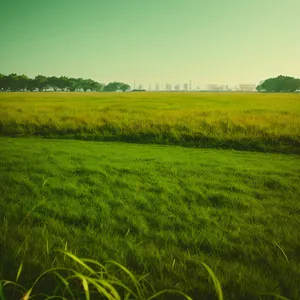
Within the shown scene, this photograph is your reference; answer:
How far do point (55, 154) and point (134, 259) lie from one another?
21.5ft

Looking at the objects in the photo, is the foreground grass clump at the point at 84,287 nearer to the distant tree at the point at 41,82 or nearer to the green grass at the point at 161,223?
the green grass at the point at 161,223

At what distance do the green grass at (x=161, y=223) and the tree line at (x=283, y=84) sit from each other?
11169 centimetres

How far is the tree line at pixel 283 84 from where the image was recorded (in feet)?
343

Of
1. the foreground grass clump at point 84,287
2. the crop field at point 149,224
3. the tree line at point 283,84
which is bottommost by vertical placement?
the crop field at point 149,224

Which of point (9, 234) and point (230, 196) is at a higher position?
point (9, 234)

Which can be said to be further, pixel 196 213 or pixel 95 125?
pixel 95 125

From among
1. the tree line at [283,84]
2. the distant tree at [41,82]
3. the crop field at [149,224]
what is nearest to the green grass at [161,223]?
the crop field at [149,224]

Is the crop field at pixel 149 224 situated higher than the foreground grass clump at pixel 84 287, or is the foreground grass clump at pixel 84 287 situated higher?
the foreground grass clump at pixel 84 287

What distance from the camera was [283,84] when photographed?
111 metres

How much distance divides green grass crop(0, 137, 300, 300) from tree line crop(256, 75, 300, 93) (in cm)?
11169

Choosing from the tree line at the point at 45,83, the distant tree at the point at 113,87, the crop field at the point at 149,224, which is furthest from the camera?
the distant tree at the point at 113,87

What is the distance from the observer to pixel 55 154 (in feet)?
28.3

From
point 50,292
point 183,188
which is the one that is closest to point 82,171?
point 183,188

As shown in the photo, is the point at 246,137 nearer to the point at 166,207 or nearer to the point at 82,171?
the point at 82,171
